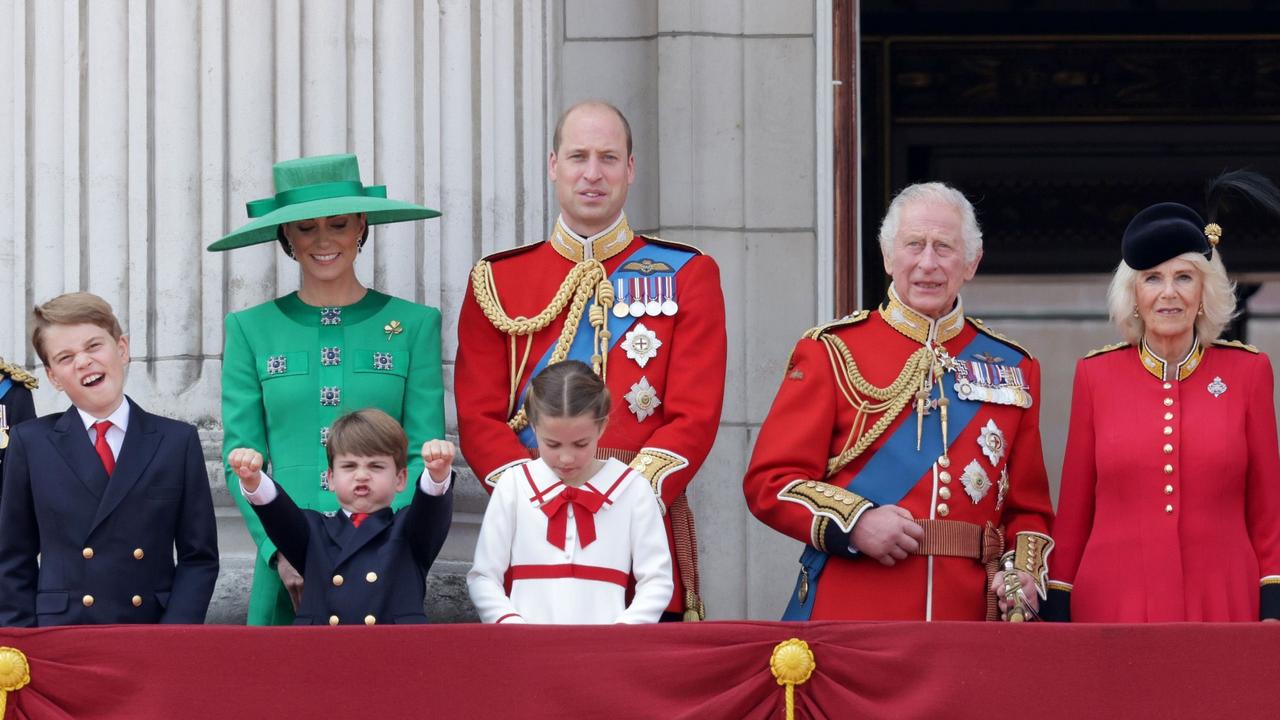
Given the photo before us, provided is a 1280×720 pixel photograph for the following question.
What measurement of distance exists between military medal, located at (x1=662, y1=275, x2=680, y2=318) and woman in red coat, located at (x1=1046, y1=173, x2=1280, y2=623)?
913mm

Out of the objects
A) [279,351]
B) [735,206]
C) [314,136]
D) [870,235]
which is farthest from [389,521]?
[870,235]

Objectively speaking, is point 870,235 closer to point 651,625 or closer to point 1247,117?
Result: point 1247,117

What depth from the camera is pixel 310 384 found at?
527cm

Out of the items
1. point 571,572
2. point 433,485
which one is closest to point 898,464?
point 571,572

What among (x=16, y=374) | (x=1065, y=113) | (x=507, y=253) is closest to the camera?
(x=16, y=374)

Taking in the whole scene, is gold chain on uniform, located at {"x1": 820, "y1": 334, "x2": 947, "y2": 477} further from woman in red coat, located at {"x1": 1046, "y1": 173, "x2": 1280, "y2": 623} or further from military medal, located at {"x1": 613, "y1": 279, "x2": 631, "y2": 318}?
military medal, located at {"x1": 613, "y1": 279, "x2": 631, "y2": 318}

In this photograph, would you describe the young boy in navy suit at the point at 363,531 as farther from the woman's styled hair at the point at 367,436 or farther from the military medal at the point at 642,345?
the military medal at the point at 642,345

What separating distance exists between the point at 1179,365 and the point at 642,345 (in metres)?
1.18

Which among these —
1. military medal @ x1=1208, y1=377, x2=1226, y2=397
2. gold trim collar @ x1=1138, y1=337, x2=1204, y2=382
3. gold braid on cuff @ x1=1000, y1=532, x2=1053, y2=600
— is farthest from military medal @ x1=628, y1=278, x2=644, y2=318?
military medal @ x1=1208, y1=377, x2=1226, y2=397

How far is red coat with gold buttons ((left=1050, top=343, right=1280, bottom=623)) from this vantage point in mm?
4898

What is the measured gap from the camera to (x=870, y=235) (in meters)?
10.0

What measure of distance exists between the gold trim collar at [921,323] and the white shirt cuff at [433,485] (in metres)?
1.12

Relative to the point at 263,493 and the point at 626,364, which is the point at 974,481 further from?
the point at 263,493

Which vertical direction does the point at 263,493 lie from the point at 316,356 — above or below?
below
